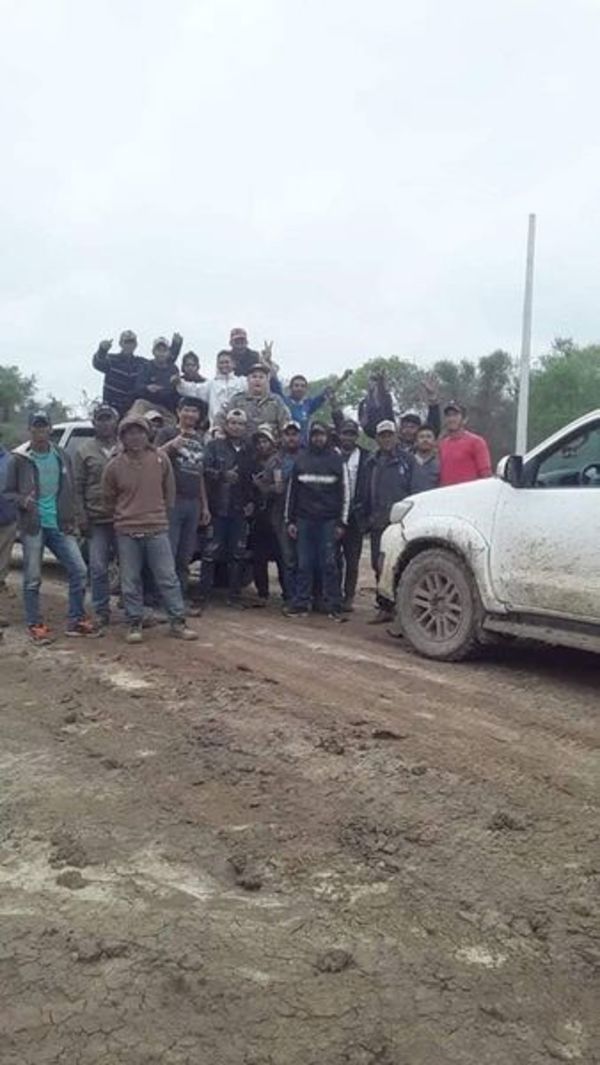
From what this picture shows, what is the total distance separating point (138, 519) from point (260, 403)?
268 cm

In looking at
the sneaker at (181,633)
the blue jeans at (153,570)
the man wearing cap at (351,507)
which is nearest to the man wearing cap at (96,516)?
the blue jeans at (153,570)

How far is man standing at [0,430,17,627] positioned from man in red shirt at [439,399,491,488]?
3.76m

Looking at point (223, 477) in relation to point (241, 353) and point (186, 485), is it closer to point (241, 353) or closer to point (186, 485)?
point (186, 485)

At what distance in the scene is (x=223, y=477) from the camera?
8.77m

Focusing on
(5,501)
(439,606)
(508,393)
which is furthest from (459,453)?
(508,393)

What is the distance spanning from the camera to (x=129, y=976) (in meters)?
2.72

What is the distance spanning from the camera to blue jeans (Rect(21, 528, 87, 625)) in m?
7.63

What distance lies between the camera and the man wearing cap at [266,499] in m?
9.01

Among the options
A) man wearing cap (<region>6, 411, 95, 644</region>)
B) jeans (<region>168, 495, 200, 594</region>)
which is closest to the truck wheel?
jeans (<region>168, 495, 200, 594</region>)

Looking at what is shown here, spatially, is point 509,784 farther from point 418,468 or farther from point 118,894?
point 418,468

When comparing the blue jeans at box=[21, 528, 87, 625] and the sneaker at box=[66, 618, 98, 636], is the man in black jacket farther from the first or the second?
the blue jeans at box=[21, 528, 87, 625]

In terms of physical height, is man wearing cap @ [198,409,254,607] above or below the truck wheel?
above

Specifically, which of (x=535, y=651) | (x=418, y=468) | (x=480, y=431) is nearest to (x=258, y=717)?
(x=535, y=651)

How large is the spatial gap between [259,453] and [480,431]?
24.0 meters
